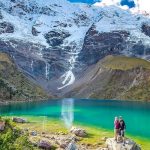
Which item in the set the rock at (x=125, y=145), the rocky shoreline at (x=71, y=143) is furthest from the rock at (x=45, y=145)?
the rock at (x=125, y=145)

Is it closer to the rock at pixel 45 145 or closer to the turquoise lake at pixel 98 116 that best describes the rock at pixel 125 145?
the rock at pixel 45 145

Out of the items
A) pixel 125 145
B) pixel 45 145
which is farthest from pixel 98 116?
pixel 125 145

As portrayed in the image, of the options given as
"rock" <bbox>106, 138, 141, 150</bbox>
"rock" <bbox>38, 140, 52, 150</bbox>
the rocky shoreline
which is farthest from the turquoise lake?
"rock" <bbox>38, 140, 52, 150</bbox>

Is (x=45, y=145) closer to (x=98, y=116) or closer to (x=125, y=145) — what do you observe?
(x=125, y=145)

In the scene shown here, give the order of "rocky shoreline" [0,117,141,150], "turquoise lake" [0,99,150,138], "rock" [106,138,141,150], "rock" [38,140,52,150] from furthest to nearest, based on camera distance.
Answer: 1. "turquoise lake" [0,99,150,138]
2. "rock" [38,140,52,150]
3. "rocky shoreline" [0,117,141,150]
4. "rock" [106,138,141,150]

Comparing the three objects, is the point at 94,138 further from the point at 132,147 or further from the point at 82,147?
the point at 132,147

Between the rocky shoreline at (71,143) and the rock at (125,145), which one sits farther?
the rocky shoreline at (71,143)

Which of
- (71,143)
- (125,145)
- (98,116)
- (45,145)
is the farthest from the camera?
(98,116)

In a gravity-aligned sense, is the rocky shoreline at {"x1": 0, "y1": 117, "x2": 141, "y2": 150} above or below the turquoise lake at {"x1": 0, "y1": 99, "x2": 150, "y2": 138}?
above

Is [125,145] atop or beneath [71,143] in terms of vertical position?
beneath

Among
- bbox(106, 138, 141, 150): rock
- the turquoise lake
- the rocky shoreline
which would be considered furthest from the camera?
the turquoise lake

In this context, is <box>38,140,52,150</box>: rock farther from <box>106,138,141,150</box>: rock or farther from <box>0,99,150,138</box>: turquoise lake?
<box>0,99,150,138</box>: turquoise lake

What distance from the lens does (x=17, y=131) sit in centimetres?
5078

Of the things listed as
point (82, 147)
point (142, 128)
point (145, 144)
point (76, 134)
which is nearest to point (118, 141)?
point (82, 147)
